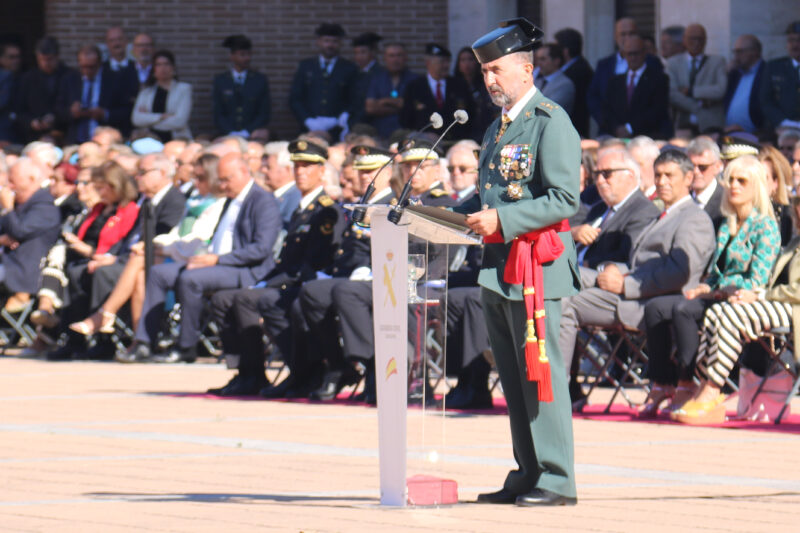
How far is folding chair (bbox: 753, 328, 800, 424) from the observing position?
9.66 m

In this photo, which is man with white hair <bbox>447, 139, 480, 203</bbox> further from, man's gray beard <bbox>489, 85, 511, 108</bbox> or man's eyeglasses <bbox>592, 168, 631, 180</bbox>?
man's gray beard <bbox>489, 85, 511, 108</bbox>

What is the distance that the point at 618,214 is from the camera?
10766 mm

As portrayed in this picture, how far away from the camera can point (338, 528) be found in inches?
236

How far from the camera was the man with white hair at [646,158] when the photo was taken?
12.0 meters

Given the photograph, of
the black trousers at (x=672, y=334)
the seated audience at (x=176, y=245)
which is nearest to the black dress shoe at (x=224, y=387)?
the seated audience at (x=176, y=245)

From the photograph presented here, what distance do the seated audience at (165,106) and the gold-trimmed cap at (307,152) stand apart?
7942 mm

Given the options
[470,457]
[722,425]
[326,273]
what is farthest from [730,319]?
[326,273]

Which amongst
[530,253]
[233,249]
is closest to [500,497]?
[530,253]

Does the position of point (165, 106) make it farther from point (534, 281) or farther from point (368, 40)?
point (534, 281)

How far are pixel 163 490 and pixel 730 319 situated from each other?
151 inches

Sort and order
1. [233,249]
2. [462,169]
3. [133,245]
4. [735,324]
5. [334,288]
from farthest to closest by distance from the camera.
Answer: [133,245] → [233,249] → [462,169] → [334,288] → [735,324]

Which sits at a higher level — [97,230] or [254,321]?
[97,230]

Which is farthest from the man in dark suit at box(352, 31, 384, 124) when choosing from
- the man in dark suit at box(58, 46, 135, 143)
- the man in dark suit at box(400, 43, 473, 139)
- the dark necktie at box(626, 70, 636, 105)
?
the dark necktie at box(626, 70, 636, 105)

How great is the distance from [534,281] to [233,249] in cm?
693
